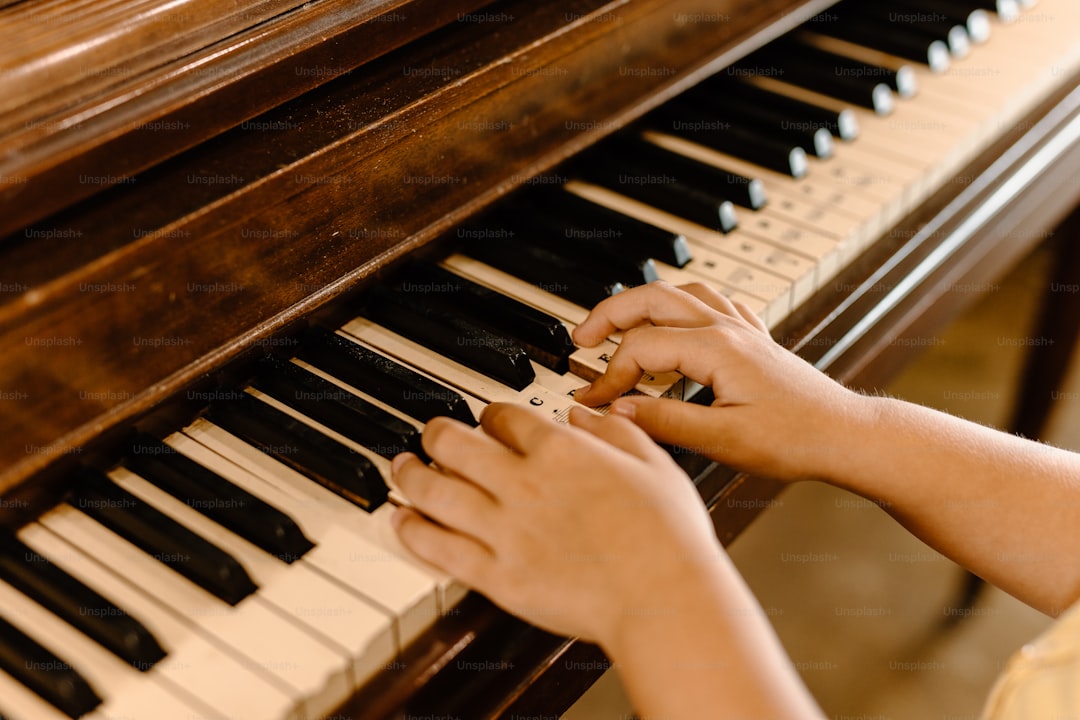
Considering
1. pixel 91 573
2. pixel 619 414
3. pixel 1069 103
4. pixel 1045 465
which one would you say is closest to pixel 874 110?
pixel 1069 103

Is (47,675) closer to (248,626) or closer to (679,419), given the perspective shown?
(248,626)

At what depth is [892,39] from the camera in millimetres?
1726

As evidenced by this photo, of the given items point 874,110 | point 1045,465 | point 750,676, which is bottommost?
point 1045,465

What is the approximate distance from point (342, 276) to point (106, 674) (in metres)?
0.45

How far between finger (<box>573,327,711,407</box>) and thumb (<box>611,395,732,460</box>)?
0.03 meters

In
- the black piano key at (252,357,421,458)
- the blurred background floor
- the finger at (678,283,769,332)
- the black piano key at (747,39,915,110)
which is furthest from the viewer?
the blurred background floor

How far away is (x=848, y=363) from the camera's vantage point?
131cm

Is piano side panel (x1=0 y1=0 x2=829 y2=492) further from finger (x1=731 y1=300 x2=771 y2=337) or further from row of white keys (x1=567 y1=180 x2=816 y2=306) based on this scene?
finger (x1=731 y1=300 x2=771 y2=337)

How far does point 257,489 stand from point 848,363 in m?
0.72

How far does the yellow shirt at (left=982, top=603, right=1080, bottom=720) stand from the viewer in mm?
872

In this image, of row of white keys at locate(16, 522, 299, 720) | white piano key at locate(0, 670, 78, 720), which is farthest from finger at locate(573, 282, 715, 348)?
white piano key at locate(0, 670, 78, 720)

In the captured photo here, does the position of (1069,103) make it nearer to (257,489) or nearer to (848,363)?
(848,363)

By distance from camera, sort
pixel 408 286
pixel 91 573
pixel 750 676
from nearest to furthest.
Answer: pixel 750 676 → pixel 91 573 → pixel 408 286

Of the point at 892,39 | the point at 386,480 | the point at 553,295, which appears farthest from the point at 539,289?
the point at 892,39
